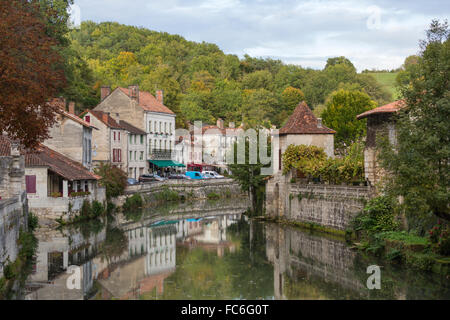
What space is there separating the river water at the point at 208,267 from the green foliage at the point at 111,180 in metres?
8.44

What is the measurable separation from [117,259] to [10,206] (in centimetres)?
621

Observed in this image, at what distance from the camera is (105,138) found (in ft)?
199

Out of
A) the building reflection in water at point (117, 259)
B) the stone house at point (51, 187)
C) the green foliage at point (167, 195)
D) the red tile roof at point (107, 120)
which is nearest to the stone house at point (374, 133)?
the building reflection in water at point (117, 259)

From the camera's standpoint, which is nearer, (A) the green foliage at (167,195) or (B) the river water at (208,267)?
(B) the river water at (208,267)

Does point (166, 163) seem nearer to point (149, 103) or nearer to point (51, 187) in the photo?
point (149, 103)

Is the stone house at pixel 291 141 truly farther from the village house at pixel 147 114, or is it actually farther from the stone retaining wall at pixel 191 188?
the village house at pixel 147 114

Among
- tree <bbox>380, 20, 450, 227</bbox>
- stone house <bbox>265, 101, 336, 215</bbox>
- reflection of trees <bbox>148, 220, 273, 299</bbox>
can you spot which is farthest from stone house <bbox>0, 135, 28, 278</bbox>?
stone house <bbox>265, 101, 336, 215</bbox>

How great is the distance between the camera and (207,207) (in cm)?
5584

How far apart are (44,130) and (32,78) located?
194 centimetres

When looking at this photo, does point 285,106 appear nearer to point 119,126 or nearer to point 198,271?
point 119,126

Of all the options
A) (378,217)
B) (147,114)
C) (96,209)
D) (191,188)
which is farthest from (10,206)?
(147,114)

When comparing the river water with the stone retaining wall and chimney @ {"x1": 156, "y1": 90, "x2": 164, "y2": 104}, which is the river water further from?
chimney @ {"x1": 156, "y1": 90, "x2": 164, "y2": 104}

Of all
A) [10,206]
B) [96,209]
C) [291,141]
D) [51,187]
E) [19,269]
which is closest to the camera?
[10,206]

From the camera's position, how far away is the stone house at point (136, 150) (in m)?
67.4
